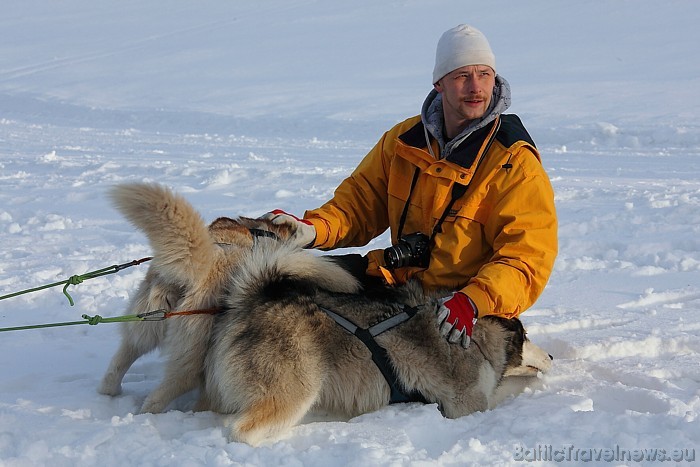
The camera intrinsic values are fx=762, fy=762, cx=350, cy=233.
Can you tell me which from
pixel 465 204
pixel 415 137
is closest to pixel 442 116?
pixel 415 137

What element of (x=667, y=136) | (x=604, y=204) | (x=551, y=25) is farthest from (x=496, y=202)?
(x=551, y=25)

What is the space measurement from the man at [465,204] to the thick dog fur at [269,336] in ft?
0.64

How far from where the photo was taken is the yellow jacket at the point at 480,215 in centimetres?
286

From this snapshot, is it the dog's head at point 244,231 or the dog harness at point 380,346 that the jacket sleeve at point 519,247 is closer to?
the dog harness at point 380,346

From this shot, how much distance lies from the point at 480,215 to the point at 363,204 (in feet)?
2.45

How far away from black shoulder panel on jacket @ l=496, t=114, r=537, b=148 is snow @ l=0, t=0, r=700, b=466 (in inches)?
40.8

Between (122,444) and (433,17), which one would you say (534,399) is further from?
(433,17)

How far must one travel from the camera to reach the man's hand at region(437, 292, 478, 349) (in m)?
2.74

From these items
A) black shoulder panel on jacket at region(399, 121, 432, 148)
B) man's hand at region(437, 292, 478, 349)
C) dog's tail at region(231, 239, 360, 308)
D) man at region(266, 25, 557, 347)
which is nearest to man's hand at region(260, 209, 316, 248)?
man at region(266, 25, 557, 347)

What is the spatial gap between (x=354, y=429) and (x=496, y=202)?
1027 mm

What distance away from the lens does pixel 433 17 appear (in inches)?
1017

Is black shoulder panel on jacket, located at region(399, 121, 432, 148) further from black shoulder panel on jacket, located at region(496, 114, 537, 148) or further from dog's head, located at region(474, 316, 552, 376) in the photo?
dog's head, located at region(474, 316, 552, 376)

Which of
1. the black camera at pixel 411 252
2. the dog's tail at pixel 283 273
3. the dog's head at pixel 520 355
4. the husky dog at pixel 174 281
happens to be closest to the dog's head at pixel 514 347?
the dog's head at pixel 520 355

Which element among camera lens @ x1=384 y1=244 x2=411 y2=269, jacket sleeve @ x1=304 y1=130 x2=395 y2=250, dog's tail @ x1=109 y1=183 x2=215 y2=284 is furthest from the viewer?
jacket sleeve @ x1=304 y1=130 x2=395 y2=250
